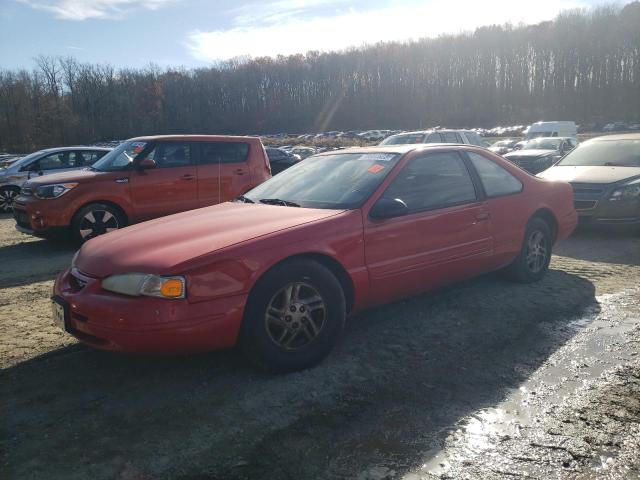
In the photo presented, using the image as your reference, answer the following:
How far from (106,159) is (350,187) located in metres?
5.76

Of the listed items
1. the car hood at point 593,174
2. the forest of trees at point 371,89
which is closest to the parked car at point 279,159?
the car hood at point 593,174

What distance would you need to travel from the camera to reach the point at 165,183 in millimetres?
8430

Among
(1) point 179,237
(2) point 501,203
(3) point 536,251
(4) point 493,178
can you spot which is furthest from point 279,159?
(1) point 179,237

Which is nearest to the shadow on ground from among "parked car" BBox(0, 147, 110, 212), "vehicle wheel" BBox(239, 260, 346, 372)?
"vehicle wheel" BBox(239, 260, 346, 372)

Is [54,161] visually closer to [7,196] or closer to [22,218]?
[7,196]

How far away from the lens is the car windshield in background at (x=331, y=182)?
163 inches

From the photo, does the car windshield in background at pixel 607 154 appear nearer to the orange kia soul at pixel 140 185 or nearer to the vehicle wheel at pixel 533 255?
the vehicle wheel at pixel 533 255

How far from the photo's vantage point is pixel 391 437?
8.98ft

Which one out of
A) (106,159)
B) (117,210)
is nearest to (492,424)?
(117,210)

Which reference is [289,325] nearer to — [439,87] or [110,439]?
[110,439]

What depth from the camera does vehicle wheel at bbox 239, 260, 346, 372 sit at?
3336 mm

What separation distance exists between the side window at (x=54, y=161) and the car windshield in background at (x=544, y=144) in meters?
15.5

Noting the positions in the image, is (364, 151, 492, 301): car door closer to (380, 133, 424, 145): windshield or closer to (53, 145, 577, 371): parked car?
(53, 145, 577, 371): parked car

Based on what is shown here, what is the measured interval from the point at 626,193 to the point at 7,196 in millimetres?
13649
